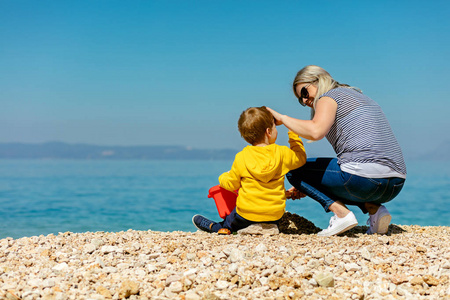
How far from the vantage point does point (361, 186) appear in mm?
4066

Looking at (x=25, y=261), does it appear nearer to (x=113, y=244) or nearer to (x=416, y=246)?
(x=113, y=244)

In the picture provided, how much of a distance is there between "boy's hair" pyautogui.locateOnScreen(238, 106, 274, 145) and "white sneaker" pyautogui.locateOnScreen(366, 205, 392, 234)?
4.72ft

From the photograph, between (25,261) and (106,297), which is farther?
(25,261)

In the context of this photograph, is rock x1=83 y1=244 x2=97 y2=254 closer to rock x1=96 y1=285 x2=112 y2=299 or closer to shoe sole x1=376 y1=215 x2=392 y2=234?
rock x1=96 y1=285 x2=112 y2=299

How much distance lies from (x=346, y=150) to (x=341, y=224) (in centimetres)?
72

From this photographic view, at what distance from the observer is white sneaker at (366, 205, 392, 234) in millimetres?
4359

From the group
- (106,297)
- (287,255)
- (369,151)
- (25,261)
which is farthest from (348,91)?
(25,261)

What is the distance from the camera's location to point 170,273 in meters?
3.09

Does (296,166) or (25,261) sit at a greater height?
(296,166)

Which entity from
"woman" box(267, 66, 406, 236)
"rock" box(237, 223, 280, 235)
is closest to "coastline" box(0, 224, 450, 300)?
"rock" box(237, 223, 280, 235)

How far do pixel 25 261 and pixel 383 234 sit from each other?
340 cm

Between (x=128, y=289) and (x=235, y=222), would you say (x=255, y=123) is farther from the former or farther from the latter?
(x=128, y=289)

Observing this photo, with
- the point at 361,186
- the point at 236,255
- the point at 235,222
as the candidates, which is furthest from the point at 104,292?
the point at 361,186

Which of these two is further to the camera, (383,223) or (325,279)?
(383,223)
